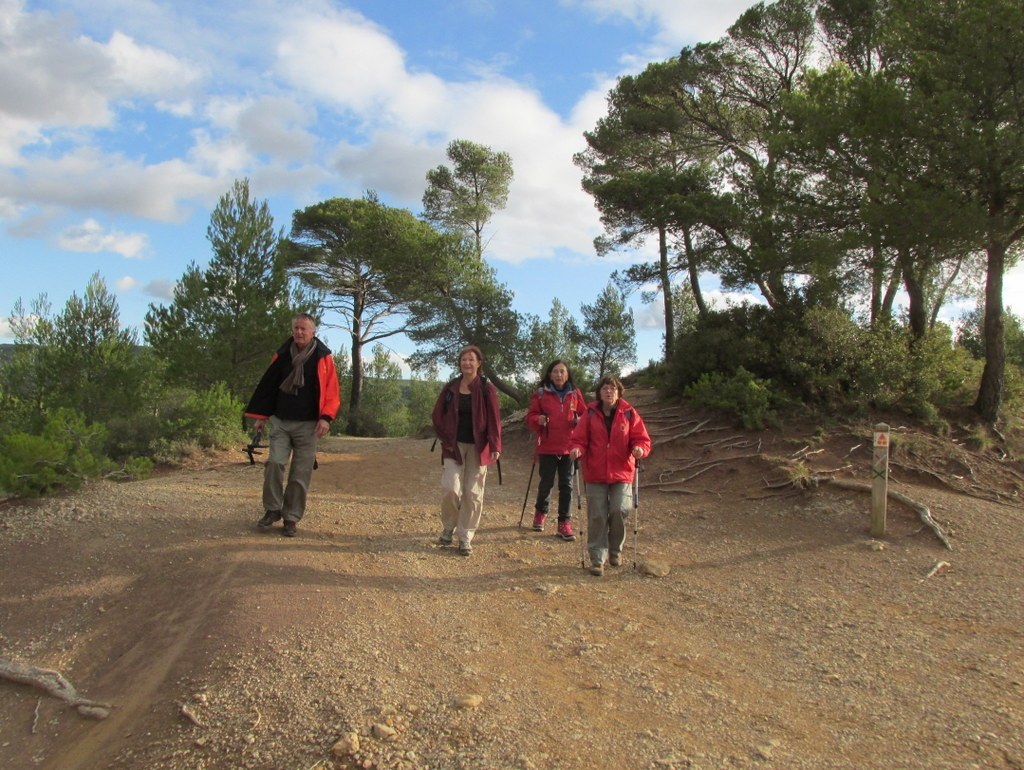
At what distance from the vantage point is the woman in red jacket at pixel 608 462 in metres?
5.79

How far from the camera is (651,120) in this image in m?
18.3

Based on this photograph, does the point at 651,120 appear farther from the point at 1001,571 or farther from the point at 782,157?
the point at 1001,571

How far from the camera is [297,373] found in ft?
19.0

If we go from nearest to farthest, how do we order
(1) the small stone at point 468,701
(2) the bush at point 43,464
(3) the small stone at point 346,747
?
1. (3) the small stone at point 346,747
2. (1) the small stone at point 468,701
3. (2) the bush at point 43,464

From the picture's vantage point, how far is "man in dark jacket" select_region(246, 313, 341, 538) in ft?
19.2

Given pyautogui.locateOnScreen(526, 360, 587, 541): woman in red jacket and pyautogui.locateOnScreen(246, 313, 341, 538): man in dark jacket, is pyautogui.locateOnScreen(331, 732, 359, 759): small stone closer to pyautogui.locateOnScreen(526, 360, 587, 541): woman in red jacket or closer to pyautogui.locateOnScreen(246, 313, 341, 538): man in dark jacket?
pyautogui.locateOnScreen(246, 313, 341, 538): man in dark jacket

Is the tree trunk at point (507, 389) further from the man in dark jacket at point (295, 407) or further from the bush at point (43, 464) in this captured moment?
the man in dark jacket at point (295, 407)

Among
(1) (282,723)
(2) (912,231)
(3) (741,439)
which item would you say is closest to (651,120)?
(2) (912,231)

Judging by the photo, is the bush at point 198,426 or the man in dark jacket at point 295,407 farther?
the bush at point 198,426

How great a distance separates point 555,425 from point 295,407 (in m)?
2.60

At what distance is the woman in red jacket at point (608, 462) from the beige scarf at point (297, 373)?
2371 millimetres

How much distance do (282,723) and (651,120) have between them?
713 inches

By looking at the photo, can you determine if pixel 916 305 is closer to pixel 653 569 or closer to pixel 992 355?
pixel 992 355

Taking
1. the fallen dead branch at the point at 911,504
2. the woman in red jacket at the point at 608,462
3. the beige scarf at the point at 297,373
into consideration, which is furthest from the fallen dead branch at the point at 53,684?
the fallen dead branch at the point at 911,504
